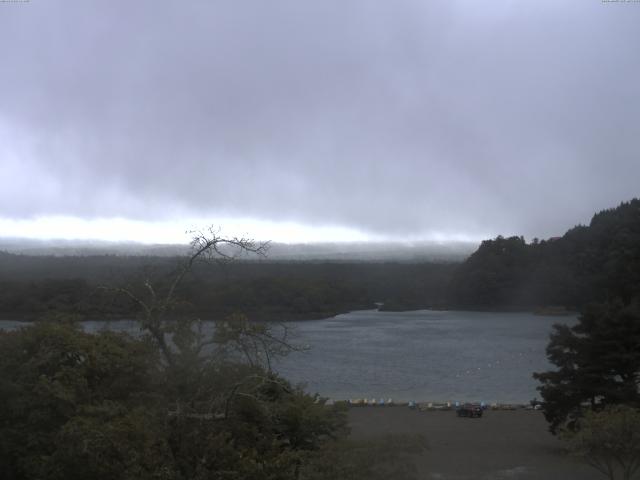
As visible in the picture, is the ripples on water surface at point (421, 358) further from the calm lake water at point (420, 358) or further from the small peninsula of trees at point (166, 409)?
the small peninsula of trees at point (166, 409)

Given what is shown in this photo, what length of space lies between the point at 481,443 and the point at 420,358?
18.1 m

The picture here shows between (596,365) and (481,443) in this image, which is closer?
(596,365)

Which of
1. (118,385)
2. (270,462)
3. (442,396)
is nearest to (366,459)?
(270,462)

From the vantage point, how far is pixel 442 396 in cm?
2767

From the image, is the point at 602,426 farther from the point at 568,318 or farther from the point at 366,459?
the point at 568,318

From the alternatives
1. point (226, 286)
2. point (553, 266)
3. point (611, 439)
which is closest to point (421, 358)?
point (226, 286)

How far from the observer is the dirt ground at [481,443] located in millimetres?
13938

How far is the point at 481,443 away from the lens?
17750 mm

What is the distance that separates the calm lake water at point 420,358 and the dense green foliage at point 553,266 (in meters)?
3.29

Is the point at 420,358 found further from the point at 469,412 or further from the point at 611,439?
the point at 611,439

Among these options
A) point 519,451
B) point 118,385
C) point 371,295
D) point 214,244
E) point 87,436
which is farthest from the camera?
point 371,295

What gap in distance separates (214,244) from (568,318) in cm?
4797

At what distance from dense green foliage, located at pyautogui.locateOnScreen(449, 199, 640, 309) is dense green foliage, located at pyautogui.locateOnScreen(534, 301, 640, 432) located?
2515cm

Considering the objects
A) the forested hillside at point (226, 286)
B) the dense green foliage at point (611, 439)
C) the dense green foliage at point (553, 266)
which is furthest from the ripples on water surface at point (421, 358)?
the dense green foliage at point (611, 439)
